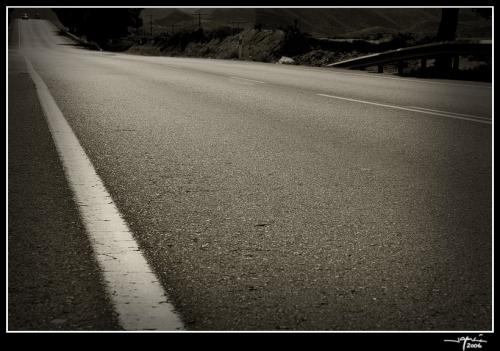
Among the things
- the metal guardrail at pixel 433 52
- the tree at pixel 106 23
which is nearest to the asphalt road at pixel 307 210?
the metal guardrail at pixel 433 52

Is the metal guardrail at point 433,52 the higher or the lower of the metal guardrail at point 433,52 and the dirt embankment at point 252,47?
the lower

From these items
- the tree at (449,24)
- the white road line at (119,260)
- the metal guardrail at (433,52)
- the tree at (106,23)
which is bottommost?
the white road line at (119,260)

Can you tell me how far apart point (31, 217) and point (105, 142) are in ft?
7.75

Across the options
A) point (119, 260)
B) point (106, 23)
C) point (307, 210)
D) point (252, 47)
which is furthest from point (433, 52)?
point (106, 23)

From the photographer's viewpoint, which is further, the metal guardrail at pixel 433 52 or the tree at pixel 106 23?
the tree at pixel 106 23

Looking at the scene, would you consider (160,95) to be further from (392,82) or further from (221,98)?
(392,82)

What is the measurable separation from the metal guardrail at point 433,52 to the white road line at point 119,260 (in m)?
12.2

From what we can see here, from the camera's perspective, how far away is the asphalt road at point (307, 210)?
2244 millimetres

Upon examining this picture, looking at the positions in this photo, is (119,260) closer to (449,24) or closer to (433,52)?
(433,52)

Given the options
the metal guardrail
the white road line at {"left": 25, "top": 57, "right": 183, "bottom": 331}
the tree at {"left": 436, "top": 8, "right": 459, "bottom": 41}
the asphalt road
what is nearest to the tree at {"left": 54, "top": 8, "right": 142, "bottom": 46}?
the tree at {"left": 436, "top": 8, "right": 459, "bottom": 41}

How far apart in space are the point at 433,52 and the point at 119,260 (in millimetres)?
14615

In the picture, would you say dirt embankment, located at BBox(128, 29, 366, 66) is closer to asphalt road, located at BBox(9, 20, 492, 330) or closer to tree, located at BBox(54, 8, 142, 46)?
asphalt road, located at BBox(9, 20, 492, 330)

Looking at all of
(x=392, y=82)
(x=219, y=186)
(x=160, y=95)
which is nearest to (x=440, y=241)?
(x=219, y=186)

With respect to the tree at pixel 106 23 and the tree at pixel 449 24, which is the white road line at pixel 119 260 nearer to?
the tree at pixel 449 24
